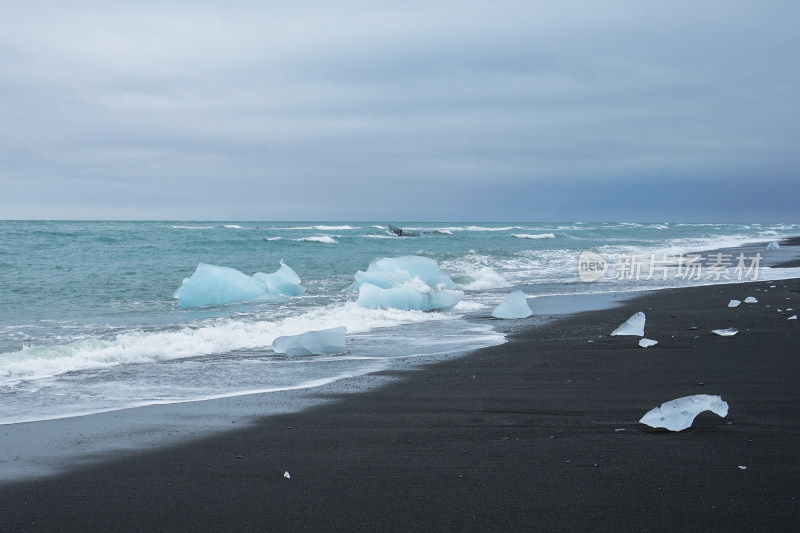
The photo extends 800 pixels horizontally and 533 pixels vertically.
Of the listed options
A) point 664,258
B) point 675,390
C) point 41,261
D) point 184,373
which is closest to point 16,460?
point 184,373

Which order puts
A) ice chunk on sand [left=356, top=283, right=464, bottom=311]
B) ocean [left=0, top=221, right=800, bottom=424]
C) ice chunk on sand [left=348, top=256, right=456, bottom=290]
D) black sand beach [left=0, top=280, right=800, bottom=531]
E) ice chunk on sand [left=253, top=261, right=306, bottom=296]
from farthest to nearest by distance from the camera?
ice chunk on sand [left=348, top=256, right=456, bottom=290], ice chunk on sand [left=253, top=261, right=306, bottom=296], ice chunk on sand [left=356, top=283, right=464, bottom=311], ocean [left=0, top=221, right=800, bottom=424], black sand beach [left=0, top=280, right=800, bottom=531]

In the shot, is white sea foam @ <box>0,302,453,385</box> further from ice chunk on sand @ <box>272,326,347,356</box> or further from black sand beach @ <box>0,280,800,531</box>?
black sand beach @ <box>0,280,800,531</box>

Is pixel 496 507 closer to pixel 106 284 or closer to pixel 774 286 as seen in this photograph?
pixel 774 286

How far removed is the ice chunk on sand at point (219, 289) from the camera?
12.7 m

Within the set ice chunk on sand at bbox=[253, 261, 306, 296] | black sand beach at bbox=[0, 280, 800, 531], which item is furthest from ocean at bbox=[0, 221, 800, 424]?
black sand beach at bbox=[0, 280, 800, 531]

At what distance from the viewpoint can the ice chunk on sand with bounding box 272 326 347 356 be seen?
7.45 m

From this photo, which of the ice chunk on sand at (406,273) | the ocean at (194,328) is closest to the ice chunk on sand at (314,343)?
the ocean at (194,328)

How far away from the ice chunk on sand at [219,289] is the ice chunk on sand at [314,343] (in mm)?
5559

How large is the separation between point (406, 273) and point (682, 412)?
11.1m

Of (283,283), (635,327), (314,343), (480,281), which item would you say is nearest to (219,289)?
(283,283)

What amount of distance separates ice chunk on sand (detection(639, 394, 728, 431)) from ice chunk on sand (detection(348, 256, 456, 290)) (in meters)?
10.3

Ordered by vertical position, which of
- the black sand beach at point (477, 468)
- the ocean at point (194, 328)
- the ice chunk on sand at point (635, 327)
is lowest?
the ocean at point (194, 328)

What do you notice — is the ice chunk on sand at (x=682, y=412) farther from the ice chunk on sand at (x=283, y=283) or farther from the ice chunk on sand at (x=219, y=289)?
the ice chunk on sand at (x=283, y=283)

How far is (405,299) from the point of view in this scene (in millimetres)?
11789
